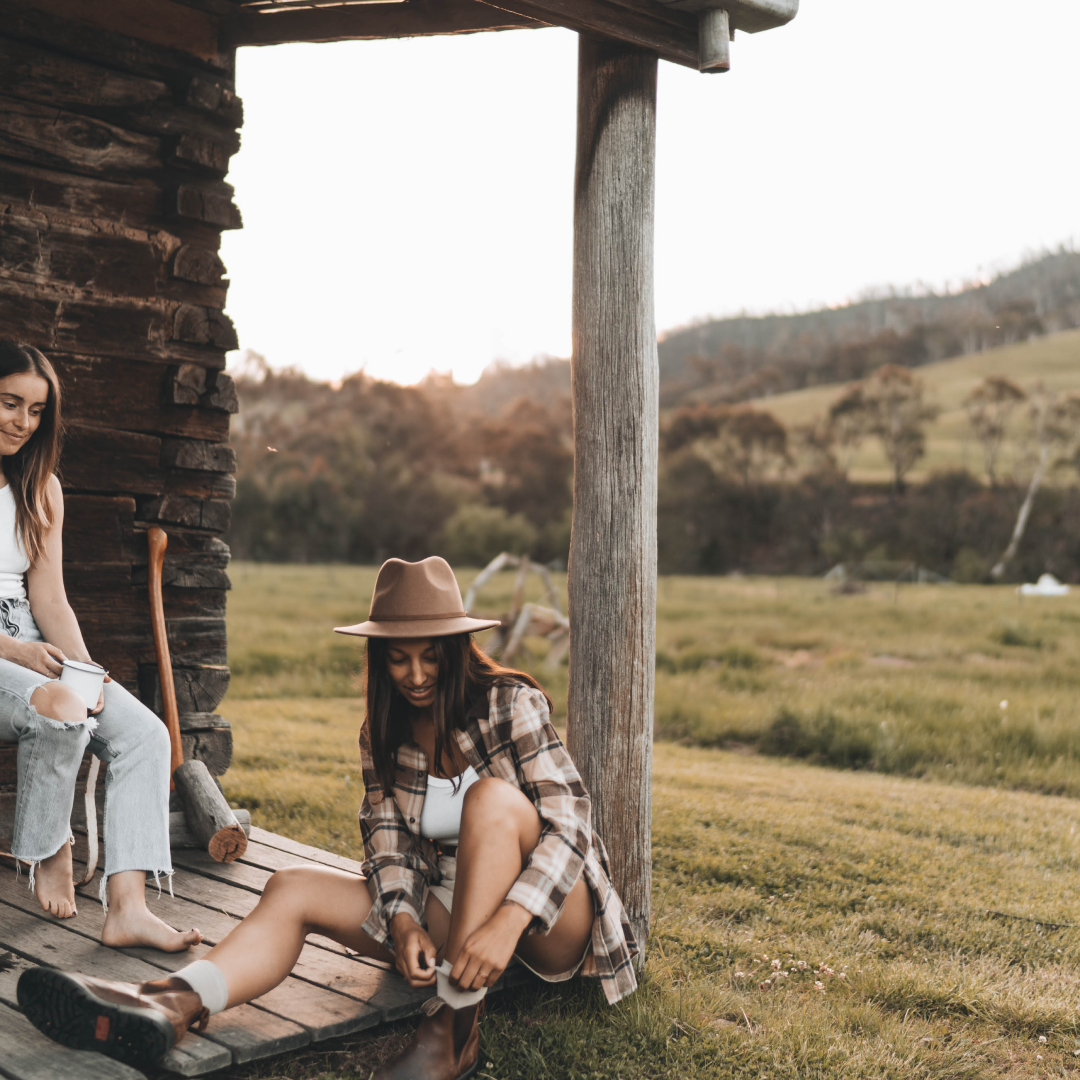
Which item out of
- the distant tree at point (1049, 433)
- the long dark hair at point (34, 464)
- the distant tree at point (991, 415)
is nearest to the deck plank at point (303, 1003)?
the long dark hair at point (34, 464)

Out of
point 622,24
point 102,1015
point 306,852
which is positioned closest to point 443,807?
point 102,1015

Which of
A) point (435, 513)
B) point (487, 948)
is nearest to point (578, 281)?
point (487, 948)

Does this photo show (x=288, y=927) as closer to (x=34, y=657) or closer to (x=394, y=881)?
(x=394, y=881)

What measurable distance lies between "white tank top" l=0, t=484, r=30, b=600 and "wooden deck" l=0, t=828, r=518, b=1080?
916mm

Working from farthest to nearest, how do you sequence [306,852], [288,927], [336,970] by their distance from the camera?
[306,852]
[336,970]
[288,927]

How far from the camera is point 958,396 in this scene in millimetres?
32906

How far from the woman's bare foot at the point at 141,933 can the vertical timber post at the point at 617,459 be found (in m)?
1.17

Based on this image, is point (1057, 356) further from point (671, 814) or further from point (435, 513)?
point (671, 814)

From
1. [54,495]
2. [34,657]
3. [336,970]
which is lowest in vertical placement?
[336,970]

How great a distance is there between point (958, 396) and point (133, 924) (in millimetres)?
33602

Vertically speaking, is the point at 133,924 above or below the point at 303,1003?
above

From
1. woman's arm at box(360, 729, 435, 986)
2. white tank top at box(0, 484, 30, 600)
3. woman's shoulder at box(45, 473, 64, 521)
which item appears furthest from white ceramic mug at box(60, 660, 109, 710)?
woman's arm at box(360, 729, 435, 986)

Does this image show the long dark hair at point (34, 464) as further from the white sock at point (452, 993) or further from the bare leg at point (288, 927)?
the white sock at point (452, 993)

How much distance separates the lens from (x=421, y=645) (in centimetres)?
262
